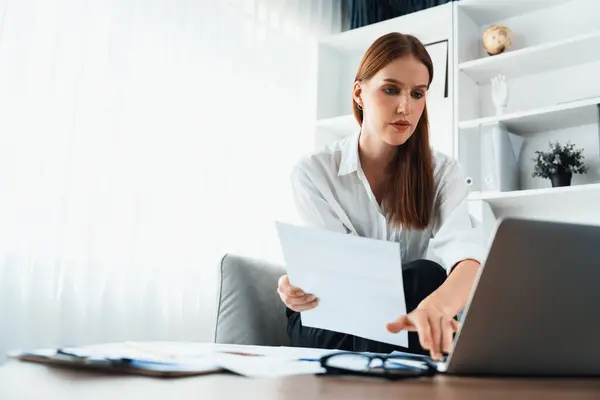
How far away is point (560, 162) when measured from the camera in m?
2.29

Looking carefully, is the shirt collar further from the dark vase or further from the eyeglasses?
the dark vase

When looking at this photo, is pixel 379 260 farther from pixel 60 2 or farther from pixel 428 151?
pixel 60 2

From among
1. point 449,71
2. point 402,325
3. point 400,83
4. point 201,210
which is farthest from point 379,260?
point 449,71

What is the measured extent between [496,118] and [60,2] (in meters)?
1.66

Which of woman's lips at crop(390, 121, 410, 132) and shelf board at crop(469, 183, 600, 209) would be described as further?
shelf board at crop(469, 183, 600, 209)

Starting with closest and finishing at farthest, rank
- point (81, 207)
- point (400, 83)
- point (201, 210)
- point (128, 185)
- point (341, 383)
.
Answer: point (341, 383) < point (400, 83) < point (81, 207) < point (128, 185) < point (201, 210)

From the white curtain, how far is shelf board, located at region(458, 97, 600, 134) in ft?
3.12

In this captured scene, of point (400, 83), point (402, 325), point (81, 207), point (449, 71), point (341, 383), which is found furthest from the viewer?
point (449, 71)

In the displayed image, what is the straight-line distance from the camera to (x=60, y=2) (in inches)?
74.6

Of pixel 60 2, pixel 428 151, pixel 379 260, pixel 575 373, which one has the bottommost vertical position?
pixel 575 373

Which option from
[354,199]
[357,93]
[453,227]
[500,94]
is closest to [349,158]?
[354,199]

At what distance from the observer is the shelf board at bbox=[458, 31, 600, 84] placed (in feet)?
7.50

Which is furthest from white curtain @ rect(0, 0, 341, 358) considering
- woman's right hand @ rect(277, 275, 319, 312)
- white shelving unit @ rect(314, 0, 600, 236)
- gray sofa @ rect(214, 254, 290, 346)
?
woman's right hand @ rect(277, 275, 319, 312)

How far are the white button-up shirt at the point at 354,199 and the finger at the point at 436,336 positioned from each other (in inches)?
25.9
